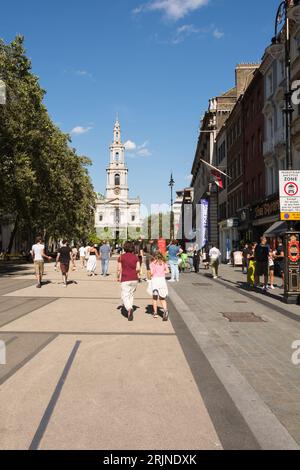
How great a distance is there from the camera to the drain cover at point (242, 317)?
9.53 metres

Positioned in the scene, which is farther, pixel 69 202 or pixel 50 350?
pixel 69 202

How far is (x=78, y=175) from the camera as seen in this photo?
156ft

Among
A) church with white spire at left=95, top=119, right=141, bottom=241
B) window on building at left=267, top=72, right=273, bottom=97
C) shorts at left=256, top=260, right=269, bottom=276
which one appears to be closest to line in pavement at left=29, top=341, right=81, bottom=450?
shorts at left=256, top=260, right=269, bottom=276

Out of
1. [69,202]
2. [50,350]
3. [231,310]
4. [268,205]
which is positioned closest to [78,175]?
Answer: [69,202]

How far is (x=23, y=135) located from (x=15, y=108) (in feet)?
5.03

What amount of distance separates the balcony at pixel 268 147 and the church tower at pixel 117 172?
124 metres

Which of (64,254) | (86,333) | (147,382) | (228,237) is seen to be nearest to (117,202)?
(228,237)

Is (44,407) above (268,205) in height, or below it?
below

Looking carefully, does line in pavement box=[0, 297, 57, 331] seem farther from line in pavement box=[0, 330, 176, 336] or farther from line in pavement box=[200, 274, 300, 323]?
line in pavement box=[200, 274, 300, 323]

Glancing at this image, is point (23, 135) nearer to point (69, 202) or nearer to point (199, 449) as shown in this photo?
point (69, 202)

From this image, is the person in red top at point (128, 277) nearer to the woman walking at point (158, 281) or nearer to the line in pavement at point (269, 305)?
the woman walking at point (158, 281)

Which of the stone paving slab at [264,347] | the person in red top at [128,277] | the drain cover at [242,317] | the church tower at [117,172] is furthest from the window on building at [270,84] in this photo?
the church tower at [117,172]
